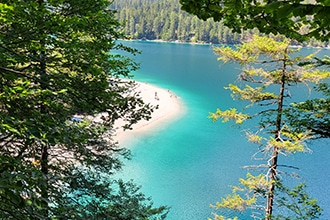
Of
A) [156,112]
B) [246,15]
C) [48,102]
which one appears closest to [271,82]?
[48,102]

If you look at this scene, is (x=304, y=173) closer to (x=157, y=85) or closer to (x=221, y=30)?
(x=157, y=85)

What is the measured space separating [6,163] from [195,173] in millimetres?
20689

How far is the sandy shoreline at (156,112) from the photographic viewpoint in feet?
103

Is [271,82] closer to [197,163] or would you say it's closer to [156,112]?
[197,163]

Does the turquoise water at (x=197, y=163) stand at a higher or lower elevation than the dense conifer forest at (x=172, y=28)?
lower

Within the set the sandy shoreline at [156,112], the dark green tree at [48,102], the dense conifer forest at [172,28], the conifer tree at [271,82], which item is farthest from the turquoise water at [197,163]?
the dense conifer forest at [172,28]

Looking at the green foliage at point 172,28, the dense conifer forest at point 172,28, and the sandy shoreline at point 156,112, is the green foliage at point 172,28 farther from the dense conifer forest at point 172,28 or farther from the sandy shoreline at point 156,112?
the sandy shoreline at point 156,112

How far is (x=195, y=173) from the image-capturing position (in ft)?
76.1

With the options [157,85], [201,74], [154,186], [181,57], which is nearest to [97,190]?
Answer: [154,186]

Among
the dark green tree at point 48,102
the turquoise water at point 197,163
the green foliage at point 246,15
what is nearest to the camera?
the green foliage at point 246,15

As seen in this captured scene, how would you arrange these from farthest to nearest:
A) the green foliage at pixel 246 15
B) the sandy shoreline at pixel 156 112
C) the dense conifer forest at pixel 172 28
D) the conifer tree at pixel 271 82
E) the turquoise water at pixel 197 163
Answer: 1. the dense conifer forest at pixel 172 28
2. the sandy shoreline at pixel 156 112
3. the turquoise water at pixel 197 163
4. the conifer tree at pixel 271 82
5. the green foliage at pixel 246 15

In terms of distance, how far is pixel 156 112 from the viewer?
128 ft

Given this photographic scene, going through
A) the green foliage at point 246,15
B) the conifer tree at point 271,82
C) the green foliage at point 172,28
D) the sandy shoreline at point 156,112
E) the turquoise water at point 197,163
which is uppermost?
the green foliage at point 172,28

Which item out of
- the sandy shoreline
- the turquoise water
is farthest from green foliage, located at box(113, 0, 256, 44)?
the turquoise water
